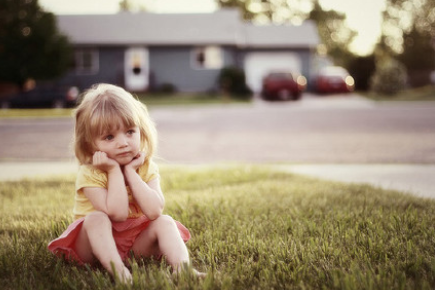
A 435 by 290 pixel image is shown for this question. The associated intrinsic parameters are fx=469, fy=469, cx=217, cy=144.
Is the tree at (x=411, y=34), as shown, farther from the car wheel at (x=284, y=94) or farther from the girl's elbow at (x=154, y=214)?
the girl's elbow at (x=154, y=214)

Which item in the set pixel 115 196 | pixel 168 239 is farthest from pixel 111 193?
pixel 168 239

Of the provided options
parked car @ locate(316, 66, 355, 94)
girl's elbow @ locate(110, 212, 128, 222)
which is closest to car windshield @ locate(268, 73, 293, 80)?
parked car @ locate(316, 66, 355, 94)

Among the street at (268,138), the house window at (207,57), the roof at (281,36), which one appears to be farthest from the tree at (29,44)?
the roof at (281,36)

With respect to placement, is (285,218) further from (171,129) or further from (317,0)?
(317,0)

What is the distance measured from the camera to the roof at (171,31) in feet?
96.8

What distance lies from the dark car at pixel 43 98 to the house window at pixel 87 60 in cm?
895

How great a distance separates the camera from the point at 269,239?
3.08m

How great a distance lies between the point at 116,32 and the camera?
30547mm

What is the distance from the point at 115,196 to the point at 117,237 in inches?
13.0

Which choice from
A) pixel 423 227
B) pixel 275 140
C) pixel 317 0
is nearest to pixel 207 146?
pixel 275 140

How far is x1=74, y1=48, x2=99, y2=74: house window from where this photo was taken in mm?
30000

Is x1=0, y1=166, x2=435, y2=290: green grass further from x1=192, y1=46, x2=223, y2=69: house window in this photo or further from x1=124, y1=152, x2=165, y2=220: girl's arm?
x1=192, y1=46, x2=223, y2=69: house window

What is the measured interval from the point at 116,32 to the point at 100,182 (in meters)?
29.5

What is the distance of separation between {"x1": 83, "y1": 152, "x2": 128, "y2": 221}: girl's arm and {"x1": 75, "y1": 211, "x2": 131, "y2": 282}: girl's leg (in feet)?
0.18
